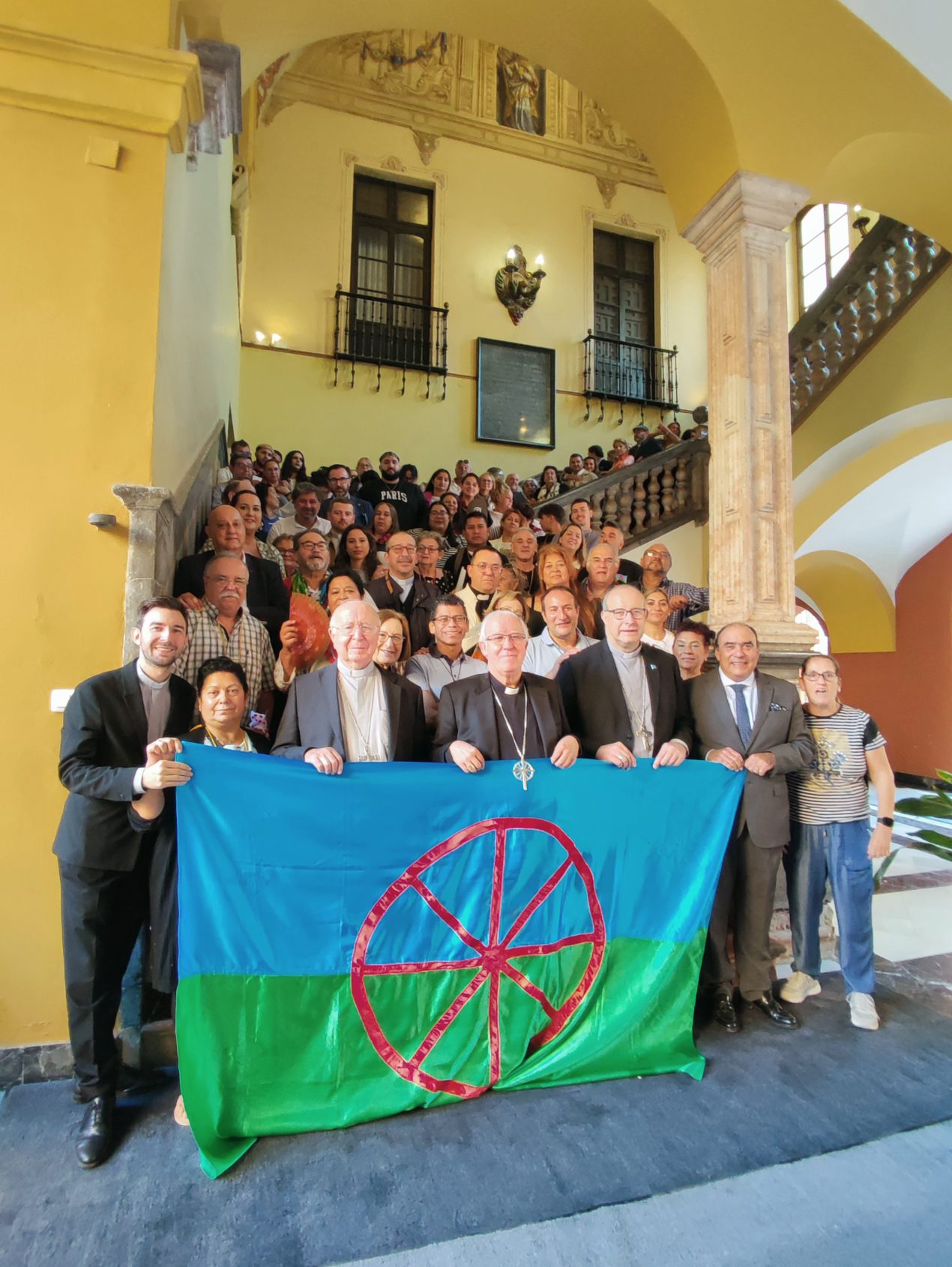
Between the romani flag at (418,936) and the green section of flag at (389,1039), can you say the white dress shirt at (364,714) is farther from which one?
the green section of flag at (389,1039)

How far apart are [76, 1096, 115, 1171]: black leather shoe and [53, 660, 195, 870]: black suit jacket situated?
72 cm

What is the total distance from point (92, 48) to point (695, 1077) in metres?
4.37

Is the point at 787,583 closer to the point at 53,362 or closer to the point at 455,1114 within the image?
the point at 455,1114

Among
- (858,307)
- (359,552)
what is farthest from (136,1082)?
(858,307)

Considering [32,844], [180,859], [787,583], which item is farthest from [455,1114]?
[787,583]

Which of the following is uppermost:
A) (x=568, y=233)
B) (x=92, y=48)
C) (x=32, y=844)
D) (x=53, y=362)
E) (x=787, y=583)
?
(x=568, y=233)

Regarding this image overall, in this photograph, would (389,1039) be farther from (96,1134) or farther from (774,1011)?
(774,1011)

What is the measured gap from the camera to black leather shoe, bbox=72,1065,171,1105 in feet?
7.98

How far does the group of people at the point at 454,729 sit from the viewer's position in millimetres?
2262

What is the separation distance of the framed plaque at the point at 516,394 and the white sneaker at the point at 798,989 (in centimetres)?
903

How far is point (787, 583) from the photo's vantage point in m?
4.38

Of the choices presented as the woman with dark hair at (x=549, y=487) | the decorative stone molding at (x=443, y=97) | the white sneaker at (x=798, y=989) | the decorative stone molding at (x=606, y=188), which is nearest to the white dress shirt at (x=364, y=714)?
the white sneaker at (x=798, y=989)

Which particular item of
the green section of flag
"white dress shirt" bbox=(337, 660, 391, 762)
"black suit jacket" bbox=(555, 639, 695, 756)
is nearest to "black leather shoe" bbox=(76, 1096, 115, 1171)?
the green section of flag

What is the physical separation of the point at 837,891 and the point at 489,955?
1675 mm
